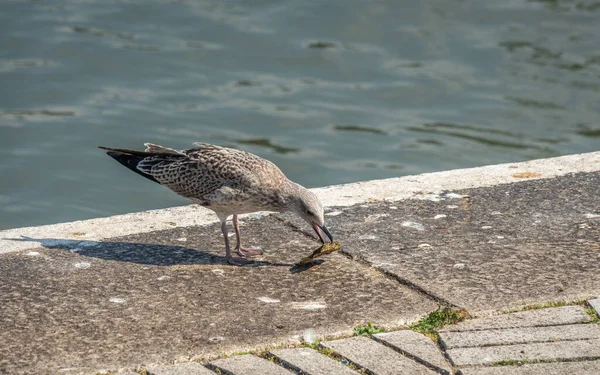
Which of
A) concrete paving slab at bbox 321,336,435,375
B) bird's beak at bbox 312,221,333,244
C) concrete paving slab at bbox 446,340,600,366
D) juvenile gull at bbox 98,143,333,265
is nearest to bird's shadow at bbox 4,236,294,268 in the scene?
juvenile gull at bbox 98,143,333,265

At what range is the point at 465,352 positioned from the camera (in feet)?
13.5

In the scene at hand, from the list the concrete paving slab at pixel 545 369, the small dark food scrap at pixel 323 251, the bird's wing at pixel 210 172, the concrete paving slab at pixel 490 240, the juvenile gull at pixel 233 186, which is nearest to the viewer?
the concrete paving slab at pixel 545 369

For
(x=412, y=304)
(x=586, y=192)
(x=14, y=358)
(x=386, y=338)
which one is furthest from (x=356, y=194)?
(x=14, y=358)

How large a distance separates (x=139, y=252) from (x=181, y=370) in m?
1.63

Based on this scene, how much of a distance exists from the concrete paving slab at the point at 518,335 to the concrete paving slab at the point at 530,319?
0.14ft

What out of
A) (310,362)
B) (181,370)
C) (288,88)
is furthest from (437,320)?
(288,88)

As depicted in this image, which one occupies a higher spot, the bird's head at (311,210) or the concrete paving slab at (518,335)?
the bird's head at (311,210)

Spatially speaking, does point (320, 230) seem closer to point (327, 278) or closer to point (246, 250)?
point (246, 250)

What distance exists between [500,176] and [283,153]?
16.7 ft

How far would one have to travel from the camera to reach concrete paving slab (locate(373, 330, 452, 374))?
4016 mm

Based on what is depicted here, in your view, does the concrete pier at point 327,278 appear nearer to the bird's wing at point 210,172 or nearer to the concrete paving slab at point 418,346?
the concrete paving slab at point 418,346

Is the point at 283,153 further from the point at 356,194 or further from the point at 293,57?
the point at 356,194

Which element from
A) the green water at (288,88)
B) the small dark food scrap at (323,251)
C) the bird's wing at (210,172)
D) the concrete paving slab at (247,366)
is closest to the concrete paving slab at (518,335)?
Result: the concrete paving slab at (247,366)

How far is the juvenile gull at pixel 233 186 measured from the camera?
18.4ft
